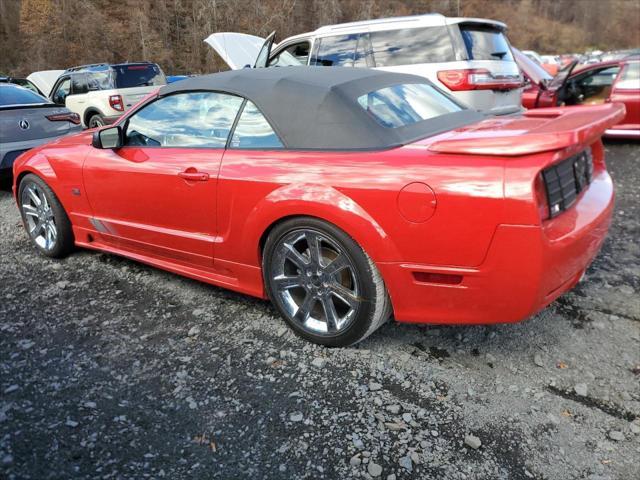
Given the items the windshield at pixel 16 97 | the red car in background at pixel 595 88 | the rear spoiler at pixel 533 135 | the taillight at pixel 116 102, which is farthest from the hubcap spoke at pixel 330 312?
the taillight at pixel 116 102

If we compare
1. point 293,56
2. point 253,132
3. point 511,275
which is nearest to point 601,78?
point 293,56

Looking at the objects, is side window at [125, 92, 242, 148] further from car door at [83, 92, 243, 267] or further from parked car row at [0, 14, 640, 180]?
parked car row at [0, 14, 640, 180]

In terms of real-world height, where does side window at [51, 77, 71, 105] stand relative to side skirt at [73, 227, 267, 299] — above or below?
above

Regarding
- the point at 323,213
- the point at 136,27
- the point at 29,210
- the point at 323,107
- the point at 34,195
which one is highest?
the point at 136,27

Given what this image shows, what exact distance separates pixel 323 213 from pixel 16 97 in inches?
228

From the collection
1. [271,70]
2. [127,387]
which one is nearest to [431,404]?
[127,387]

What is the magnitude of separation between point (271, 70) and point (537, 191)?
1.85 meters

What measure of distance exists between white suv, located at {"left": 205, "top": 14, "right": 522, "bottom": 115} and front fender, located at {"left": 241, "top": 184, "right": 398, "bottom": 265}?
11.9 feet

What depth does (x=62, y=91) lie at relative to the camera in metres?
11.5

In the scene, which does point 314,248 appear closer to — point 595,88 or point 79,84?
point 595,88

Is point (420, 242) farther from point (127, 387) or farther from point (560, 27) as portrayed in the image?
point (560, 27)

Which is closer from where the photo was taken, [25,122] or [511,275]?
[511,275]

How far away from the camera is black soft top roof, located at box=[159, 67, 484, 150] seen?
2529mm

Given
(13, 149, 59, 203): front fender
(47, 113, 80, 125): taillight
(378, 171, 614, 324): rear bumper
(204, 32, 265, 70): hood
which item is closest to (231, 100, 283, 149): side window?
(378, 171, 614, 324): rear bumper
